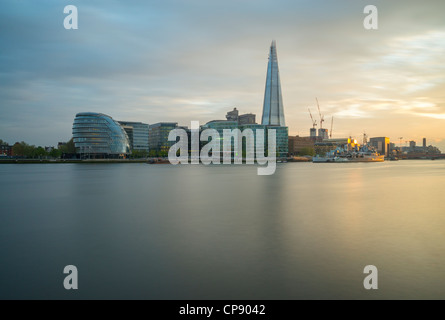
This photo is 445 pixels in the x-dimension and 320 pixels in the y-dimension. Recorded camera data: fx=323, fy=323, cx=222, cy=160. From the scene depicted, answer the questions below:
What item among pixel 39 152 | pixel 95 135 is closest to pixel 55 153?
pixel 39 152

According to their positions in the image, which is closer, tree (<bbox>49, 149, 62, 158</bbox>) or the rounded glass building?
the rounded glass building

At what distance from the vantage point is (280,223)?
2077 centimetres

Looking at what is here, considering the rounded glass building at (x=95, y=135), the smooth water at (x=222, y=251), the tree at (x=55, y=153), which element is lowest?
the smooth water at (x=222, y=251)

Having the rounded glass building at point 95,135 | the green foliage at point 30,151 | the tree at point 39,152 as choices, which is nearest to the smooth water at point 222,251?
the rounded glass building at point 95,135

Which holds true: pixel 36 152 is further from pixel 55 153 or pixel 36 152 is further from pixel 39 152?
pixel 55 153

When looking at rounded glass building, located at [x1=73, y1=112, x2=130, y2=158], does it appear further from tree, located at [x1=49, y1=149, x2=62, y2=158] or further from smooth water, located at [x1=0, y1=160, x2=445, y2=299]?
smooth water, located at [x1=0, y1=160, x2=445, y2=299]

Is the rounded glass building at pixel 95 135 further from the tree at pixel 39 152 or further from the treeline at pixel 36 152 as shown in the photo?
the tree at pixel 39 152

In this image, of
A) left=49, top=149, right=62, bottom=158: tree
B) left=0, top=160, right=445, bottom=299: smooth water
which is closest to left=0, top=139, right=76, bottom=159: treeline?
left=49, top=149, right=62, bottom=158: tree

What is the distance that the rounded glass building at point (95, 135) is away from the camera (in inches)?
6698

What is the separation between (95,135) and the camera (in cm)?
17138

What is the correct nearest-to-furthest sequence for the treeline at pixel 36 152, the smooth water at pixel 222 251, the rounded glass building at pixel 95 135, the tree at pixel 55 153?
the smooth water at pixel 222 251 < the rounded glass building at pixel 95 135 < the treeline at pixel 36 152 < the tree at pixel 55 153

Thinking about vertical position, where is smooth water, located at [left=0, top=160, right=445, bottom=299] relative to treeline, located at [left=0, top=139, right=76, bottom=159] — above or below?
below

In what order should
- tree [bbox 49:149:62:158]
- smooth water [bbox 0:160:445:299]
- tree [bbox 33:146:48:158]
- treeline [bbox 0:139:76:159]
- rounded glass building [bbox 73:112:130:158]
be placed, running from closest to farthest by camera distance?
smooth water [bbox 0:160:445:299] → rounded glass building [bbox 73:112:130:158] → tree [bbox 33:146:48:158] → treeline [bbox 0:139:76:159] → tree [bbox 49:149:62:158]

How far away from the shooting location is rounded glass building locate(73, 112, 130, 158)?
170125 mm
